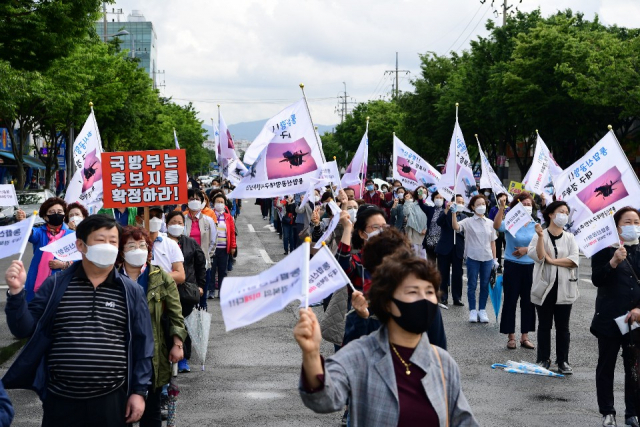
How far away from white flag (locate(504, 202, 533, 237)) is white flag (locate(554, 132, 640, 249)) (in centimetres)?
78

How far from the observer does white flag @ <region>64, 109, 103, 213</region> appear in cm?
1082

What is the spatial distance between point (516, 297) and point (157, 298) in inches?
211

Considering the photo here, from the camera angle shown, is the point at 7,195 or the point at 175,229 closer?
the point at 175,229

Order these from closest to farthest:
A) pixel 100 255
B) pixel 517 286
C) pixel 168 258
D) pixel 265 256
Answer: pixel 100 255 → pixel 168 258 → pixel 517 286 → pixel 265 256

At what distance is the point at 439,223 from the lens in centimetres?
1351

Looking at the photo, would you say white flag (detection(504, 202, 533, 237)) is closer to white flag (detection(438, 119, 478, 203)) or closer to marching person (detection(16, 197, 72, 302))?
marching person (detection(16, 197, 72, 302))

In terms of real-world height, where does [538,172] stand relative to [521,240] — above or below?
above

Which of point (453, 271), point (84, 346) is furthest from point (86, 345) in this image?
point (453, 271)

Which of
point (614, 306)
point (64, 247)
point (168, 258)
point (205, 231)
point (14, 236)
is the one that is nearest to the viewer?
point (14, 236)

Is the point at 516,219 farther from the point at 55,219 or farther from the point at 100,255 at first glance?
the point at 100,255

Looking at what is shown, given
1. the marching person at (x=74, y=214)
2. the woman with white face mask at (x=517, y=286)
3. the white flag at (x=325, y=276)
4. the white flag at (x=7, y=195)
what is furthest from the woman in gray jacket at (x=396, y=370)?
the white flag at (x=7, y=195)

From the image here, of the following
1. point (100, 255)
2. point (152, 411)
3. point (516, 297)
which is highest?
point (100, 255)

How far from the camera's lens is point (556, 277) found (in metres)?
8.80

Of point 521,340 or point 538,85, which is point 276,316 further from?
point 538,85
